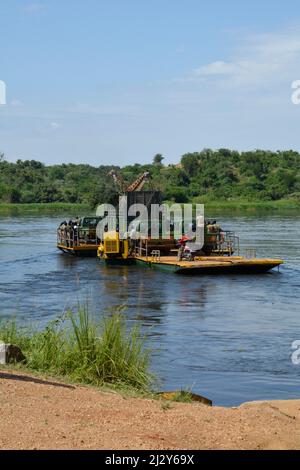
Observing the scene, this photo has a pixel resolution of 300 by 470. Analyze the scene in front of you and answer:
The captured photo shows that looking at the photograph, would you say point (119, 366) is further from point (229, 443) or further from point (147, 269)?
point (147, 269)

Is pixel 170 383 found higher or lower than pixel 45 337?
lower

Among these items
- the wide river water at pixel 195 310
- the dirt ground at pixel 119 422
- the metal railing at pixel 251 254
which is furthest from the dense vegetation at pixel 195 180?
the dirt ground at pixel 119 422

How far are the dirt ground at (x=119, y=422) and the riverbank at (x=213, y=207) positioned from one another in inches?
3017

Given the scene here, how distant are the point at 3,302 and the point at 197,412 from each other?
14.8m

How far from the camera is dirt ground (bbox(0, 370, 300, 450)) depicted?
7.67 meters

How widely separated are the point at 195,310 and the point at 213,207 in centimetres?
6989

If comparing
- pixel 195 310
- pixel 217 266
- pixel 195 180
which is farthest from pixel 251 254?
pixel 195 180

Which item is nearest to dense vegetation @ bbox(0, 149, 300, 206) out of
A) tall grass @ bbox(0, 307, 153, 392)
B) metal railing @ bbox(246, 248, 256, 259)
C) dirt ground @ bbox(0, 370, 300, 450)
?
metal railing @ bbox(246, 248, 256, 259)

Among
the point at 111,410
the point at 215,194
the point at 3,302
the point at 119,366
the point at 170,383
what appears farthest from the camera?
the point at 215,194

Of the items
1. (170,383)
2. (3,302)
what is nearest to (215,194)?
(3,302)

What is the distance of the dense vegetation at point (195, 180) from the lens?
100750 millimetres

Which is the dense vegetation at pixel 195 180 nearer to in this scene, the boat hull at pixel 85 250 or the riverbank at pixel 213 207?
the riverbank at pixel 213 207
